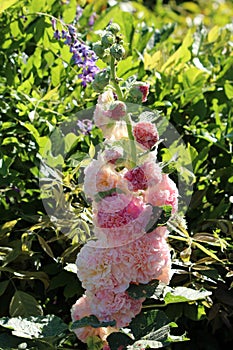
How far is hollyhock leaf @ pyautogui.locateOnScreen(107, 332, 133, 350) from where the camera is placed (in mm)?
1247

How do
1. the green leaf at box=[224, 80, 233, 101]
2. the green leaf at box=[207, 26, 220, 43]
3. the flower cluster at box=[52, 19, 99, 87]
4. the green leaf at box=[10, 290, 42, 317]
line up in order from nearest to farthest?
the green leaf at box=[10, 290, 42, 317] < the flower cluster at box=[52, 19, 99, 87] < the green leaf at box=[224, 80, 233, 101] < the green leaf at box=[207, 26, 220, 43]

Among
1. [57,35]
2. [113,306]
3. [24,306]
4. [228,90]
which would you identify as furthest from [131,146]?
[228,90]

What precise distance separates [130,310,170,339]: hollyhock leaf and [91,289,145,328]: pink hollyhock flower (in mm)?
18

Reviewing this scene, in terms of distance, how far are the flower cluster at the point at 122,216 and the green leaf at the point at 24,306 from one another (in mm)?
200

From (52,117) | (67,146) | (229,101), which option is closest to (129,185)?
(67,146)

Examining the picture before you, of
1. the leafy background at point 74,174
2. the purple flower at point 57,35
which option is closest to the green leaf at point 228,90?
the leafy background at point 74,174

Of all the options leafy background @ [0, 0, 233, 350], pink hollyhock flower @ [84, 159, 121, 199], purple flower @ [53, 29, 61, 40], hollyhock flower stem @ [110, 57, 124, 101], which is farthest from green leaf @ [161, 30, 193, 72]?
pink hollyhock flower @ [84, 159, 121, 199]

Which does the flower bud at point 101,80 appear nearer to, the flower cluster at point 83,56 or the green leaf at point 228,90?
the flower cluster at point 83,56

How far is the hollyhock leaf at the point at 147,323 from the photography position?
49.8 inches

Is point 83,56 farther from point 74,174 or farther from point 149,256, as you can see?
point 149,256

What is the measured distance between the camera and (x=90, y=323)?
1233mm

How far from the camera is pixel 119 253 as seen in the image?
1237 millimetres

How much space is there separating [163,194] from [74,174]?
456mm

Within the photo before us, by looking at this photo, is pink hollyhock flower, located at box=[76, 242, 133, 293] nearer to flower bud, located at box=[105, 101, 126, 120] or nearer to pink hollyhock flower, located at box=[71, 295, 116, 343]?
pink hollyhock flower, located at box=[71, 295, 116, 343]
